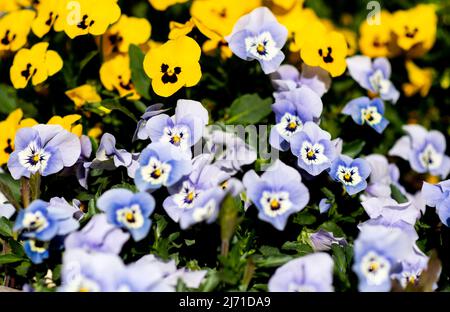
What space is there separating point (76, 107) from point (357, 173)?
3.61ft

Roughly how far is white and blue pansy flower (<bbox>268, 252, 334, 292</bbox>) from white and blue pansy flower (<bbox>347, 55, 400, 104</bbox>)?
1.06 m

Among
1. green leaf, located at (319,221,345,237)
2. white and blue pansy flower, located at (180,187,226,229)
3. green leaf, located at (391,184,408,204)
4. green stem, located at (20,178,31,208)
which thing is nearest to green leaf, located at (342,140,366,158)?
green leaf, located at (391,184,408,204)

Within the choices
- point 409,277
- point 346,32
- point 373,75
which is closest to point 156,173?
point 409,277

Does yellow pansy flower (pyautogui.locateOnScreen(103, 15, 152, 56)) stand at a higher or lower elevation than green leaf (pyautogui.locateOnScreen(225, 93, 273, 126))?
higher

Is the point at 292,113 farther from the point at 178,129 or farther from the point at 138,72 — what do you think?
the point at 138,72

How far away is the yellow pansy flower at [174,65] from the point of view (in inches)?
79.4

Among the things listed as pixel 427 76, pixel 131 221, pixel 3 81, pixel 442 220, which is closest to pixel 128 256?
pixel 131 221

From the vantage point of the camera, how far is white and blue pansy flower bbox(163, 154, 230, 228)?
5.34 ft

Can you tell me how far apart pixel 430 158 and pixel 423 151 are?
4 cm

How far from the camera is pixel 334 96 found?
108 inches

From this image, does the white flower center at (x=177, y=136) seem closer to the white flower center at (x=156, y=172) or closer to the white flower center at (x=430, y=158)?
the white flower center at (x=156, y=172)

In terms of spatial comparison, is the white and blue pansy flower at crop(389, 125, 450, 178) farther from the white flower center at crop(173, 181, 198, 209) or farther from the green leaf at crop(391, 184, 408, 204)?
the white flower center at crop(173, 181, 198, 209)

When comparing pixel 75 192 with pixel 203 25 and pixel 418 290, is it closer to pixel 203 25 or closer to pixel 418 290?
pixel 203 25

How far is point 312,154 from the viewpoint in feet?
6.21
